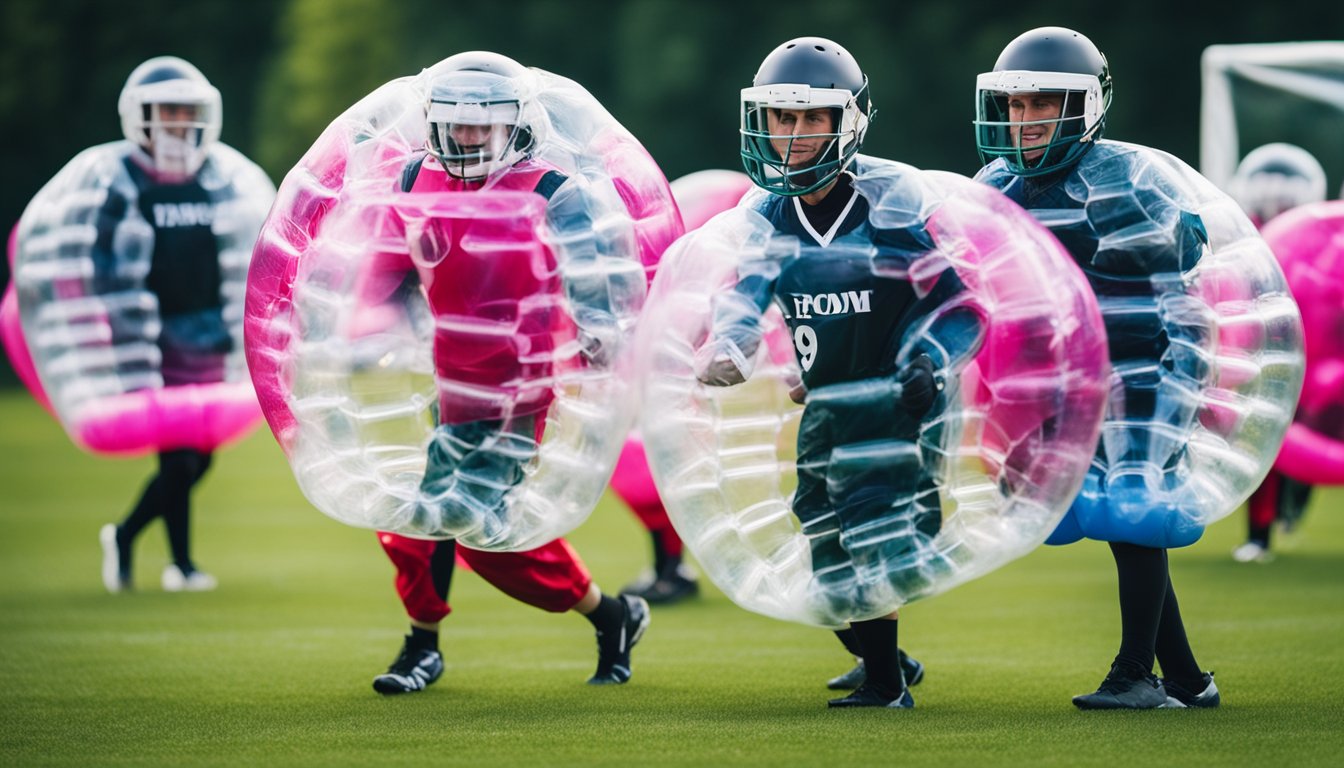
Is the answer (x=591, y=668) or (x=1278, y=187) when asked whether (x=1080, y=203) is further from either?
(x=1278, y=187)

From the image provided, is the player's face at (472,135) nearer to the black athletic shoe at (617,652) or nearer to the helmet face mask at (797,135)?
the helmet face mask at (797,135)

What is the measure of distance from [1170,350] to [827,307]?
107cm

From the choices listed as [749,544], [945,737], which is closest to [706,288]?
[749,544]

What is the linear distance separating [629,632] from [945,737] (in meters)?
1.57

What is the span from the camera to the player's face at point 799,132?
5324 mm

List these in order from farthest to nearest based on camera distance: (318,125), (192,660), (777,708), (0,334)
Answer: (318,125) < (0,334) < (192,660) < (777,708)

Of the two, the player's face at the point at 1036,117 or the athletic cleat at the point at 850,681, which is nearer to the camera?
the player's face at the point at 1036,117

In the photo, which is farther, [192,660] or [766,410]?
[192,660]

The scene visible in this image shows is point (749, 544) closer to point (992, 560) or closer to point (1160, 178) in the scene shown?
point (992, 560)

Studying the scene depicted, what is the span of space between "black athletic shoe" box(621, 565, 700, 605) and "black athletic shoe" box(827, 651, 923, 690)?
93.5 inches

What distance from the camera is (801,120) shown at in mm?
5363

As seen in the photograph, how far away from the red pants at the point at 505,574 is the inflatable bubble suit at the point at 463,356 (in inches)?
16.4

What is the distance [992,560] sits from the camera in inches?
202

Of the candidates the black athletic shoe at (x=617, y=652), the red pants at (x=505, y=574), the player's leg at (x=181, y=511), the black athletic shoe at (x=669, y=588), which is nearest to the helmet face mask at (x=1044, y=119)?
the red pants at (x=505, y=574)
